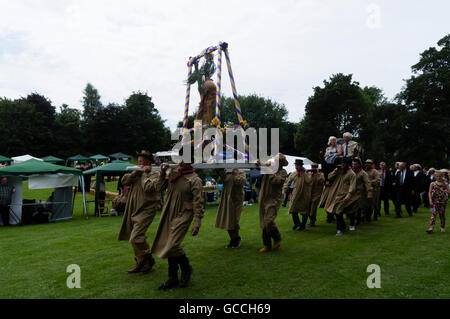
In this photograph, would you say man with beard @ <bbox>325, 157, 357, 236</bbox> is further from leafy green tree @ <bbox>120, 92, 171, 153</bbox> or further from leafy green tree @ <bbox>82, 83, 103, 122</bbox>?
leafy green tree @ <bbox>82, 83, 103, 122</bbox>

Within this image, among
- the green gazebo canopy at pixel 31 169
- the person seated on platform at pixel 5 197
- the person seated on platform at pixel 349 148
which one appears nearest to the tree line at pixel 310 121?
the person seated on platform at pixel 349 148

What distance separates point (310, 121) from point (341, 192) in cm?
3801

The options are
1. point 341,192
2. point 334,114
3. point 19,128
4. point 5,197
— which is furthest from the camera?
point 19,128

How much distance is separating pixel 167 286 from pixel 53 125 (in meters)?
62.7

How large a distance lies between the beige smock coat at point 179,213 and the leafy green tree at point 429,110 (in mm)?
31813

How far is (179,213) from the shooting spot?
19.8ft

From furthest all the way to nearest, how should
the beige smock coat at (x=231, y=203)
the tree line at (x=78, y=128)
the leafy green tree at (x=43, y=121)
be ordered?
the leafy green tree at (x=43, y=121)
the tree line at (x=78, y=128)
the beige smock coat at (x=231, y=203)

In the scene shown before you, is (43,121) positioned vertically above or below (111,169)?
above

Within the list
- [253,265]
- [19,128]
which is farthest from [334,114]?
[19,128]

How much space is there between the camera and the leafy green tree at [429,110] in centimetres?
3169

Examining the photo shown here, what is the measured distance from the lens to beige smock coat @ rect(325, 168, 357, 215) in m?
10.3

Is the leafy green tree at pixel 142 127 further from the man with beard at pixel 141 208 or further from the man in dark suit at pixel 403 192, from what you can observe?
the man with beard at pixel 141 208

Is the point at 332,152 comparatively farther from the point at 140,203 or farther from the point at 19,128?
the point at 19,128

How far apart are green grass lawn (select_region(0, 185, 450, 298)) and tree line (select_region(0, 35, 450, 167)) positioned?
14.1 feet
